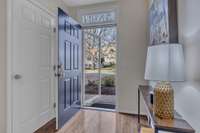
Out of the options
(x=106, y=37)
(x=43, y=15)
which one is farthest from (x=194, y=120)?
(x=106, y=37)

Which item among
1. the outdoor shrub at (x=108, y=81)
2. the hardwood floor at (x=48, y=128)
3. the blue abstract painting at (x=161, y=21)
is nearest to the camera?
the blue abstract painting at (x=161, y=21)

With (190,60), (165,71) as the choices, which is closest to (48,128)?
(165,71)

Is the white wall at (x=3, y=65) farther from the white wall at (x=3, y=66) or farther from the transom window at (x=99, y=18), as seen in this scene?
the transom window at (x=99, y=18)

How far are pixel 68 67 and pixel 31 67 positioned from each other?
2.40 ft

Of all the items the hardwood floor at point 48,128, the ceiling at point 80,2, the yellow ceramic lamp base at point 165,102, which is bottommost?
the hardwood floor at point 48,128

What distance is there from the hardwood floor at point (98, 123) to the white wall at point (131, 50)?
1.10 feet

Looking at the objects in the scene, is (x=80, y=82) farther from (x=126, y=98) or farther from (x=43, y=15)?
(x=43, y=15)

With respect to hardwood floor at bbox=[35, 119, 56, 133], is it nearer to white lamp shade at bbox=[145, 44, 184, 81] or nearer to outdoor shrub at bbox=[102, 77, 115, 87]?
outdoor shrub at bbox=[102, 77, 115, 87]

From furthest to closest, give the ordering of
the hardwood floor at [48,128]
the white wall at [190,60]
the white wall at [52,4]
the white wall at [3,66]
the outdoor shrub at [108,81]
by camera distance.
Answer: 1. the outdoor shrub at [108,81]
2. the white wall at [52,4]
3. the hardwood floor at [48,128]
4. the white wall at [3,66]
5. the white wall at [190,60]

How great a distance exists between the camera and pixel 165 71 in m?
1.00

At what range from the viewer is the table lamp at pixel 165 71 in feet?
3.27

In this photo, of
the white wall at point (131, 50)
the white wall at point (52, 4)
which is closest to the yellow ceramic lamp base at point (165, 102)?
the white wall at point (131, 50)

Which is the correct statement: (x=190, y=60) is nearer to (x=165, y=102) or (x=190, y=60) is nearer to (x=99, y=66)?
(x=165, y=102)

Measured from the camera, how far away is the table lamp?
3.27 ft
